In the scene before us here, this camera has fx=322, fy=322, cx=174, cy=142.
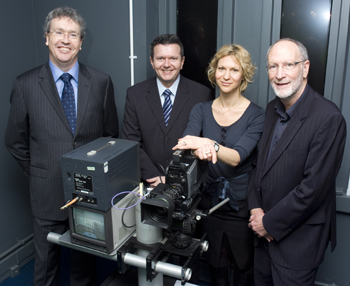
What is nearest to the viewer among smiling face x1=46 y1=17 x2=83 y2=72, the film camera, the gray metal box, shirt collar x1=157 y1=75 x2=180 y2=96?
the film camera

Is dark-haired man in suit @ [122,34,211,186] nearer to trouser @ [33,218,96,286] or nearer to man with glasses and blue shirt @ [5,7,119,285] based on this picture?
man with glasses and blue shirt @ [5,7,119,285]

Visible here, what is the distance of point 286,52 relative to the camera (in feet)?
5.50

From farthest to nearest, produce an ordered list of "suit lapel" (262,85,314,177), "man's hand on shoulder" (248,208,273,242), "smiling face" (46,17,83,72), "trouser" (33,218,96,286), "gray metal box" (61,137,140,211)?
"trouser" (33,218,96,286)
"smiling face" (46,17,83,72)
"man's hand on shoulder" (248,208,273,242)
"suit lapel" (262,85,314,177)
"gray metal box" (61,137,140,211)

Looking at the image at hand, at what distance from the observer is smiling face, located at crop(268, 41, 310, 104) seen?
65.6 inches

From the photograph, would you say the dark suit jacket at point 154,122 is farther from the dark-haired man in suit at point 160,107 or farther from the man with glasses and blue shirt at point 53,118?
the man with glasses and blue shirt at point 53,118

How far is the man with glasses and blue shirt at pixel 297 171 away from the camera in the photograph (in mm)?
1554

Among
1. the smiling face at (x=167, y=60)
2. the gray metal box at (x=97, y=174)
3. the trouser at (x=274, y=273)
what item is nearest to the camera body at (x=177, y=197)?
the gray metal box at (x=97, y=174)

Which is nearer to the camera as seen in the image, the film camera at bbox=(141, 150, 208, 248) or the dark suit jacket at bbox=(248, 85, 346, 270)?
the film camera at bbox=(141, 150, 208, 248)

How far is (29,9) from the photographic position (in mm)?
2779

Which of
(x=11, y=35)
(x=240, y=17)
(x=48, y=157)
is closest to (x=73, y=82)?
(x=48, y=157)

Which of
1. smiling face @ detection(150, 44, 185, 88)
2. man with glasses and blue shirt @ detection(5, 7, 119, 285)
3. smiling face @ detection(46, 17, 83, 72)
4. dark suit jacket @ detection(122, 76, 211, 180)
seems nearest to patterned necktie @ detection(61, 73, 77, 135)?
man with glasses and blue shirt @ detection(5, 7, 119, 285)

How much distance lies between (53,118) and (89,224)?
2.60ft

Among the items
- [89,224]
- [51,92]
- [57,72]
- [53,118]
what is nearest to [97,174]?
[89,224]

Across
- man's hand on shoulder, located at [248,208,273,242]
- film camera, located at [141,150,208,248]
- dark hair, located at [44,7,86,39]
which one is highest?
dark hair, located at [44,7,86,39]
